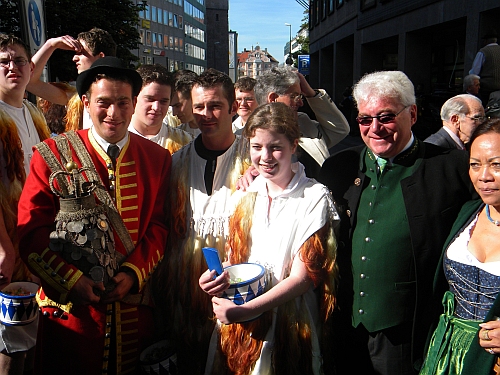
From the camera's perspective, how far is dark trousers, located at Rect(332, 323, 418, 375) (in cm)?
253

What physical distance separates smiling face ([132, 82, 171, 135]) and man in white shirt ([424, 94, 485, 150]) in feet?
9.63

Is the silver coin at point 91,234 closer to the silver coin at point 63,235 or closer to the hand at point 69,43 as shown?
the silver coin at point 63,235

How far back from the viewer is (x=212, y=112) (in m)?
2.97

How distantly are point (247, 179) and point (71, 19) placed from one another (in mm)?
17936

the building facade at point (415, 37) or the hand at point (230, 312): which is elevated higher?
the building facade at point (415, 37)

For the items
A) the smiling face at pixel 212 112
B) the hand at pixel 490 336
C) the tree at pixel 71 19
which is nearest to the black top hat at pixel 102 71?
the smiling face at pixel 212 112

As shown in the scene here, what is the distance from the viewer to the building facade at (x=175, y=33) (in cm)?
6089

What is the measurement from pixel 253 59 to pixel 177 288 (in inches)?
6650

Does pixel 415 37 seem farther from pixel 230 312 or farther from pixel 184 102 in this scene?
pixel 230 312

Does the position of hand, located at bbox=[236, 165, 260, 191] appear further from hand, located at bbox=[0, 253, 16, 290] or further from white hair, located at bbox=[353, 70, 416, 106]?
hand, located at bbox=[0, 253, 16, 290]

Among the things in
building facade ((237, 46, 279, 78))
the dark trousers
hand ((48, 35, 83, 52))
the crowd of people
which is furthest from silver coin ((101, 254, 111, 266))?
building facade ((237, 46, 279, 78))

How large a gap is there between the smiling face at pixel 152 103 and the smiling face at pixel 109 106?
90 cm

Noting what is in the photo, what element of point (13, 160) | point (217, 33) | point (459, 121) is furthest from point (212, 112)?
point (217, 33)

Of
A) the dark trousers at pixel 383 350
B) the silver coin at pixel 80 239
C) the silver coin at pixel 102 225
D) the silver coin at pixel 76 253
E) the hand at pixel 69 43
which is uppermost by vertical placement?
the hand at pixel 69 43
